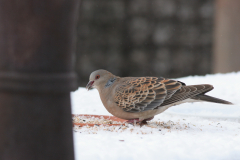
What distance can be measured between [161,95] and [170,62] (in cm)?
399

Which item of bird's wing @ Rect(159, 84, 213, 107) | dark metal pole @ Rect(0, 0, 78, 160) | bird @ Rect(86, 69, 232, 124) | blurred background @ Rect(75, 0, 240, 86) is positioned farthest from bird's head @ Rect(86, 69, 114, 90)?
blurred background @ Rect(75, 0, 240, 86)

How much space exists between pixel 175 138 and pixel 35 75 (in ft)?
3.84

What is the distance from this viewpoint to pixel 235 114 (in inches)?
111

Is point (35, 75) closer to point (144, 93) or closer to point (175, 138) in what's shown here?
point (175, 138)

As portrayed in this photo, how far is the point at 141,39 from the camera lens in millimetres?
6344

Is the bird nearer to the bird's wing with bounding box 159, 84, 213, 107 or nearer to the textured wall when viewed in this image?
the bird's wing with bounding box 159, 84, 213, 107

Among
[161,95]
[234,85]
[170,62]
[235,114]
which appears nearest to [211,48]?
[170,62]

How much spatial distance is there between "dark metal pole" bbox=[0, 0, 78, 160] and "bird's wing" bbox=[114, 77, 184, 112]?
5.05 ft

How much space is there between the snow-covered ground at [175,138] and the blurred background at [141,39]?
3252mm

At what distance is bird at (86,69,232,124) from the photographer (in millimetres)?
2469

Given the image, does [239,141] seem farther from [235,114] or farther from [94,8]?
[94,8]

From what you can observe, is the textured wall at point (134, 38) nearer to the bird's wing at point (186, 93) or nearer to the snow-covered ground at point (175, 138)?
the snow-covered ground at point (175, 138)

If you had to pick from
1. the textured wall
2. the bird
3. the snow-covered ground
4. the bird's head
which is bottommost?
the snow-covered ground

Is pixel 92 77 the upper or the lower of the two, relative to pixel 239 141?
upper
